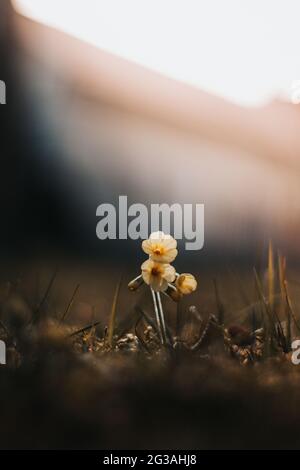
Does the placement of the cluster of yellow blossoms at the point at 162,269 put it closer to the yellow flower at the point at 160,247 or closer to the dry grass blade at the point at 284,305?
the yellow flower at the point at 160,247

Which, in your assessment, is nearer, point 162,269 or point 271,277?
point 271,277

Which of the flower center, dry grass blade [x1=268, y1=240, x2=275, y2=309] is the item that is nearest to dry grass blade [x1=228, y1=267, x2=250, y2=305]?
dry grass blade [x1=268, y1=240, x2=275, y2=309]

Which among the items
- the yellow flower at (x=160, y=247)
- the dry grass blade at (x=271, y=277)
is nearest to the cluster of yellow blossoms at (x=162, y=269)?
the yellow flower at (x=160, y=247)

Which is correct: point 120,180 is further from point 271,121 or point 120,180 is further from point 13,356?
point 13,356

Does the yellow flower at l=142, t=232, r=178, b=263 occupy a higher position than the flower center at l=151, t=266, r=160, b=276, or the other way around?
the yellow flower at l=142, t=232, r=178, b=263

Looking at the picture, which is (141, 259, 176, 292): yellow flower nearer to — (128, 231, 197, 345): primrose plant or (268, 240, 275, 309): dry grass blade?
(128, 231, 197, 345): primrose plant

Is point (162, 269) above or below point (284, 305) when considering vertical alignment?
above

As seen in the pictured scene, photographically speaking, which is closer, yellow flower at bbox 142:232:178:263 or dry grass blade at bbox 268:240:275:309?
dry grass blade at bbox 268:240:275:309

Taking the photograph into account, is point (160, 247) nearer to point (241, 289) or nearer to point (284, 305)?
point (241, 289)

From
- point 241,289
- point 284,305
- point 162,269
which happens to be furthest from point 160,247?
point 284,305
